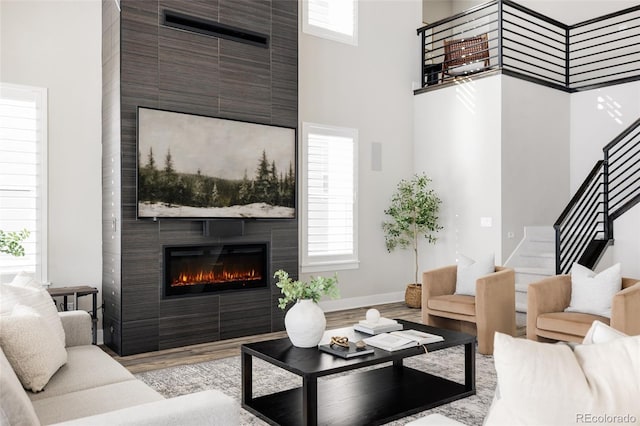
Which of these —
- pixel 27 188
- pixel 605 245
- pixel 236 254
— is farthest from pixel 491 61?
pixel 27 188

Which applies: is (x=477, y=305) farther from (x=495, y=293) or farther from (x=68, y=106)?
(x=68, y=106)

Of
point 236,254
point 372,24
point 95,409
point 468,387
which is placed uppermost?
point 372,24

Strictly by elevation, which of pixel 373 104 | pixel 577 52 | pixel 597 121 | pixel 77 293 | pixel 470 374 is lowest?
pixel 470 374

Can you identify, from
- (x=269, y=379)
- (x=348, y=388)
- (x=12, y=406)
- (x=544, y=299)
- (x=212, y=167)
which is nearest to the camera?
(x=12, y=406)

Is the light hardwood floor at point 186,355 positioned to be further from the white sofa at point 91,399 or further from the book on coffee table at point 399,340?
the book on coffee table at point 399,340

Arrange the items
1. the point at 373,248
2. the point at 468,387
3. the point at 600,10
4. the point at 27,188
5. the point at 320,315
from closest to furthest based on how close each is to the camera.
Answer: the point at 320,315, the point at 468,387, the point at 27,188, the point at 373,248, the point at 600,10

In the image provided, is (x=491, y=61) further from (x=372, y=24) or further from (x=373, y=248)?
(x=373, y=248)

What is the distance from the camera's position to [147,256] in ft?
15.9

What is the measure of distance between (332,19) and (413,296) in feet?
12.6

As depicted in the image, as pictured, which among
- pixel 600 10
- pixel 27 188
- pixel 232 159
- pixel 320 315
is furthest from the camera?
pixel 600 10

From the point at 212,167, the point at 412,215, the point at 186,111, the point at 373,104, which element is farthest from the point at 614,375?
the point at 373,104

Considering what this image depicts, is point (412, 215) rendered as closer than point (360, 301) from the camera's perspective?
No

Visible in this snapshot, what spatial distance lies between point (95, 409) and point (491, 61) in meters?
7.17

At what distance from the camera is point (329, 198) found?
6820 mm
